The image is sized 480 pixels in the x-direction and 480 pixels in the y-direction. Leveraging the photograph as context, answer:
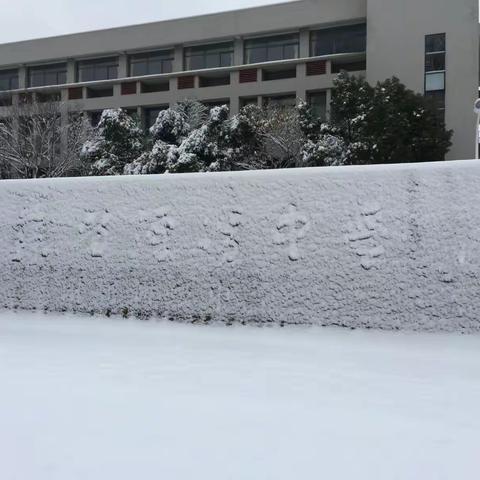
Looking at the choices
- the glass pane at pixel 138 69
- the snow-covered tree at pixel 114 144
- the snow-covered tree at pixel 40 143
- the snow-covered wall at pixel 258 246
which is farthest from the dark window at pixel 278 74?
the snow-covered wall at pixel 258 246

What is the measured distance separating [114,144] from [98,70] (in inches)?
463

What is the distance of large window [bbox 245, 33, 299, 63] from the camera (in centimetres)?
3133

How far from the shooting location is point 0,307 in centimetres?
830

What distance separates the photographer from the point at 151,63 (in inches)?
1367

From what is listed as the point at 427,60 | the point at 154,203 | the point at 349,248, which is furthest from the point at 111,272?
the point at 427,60

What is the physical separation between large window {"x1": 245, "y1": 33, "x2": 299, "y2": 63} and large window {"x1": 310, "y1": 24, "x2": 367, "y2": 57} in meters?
1.15

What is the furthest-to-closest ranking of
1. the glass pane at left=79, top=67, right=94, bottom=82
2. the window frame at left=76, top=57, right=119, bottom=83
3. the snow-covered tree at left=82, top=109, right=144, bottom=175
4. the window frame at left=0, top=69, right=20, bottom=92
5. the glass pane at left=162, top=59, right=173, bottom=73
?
the window frame at left=0, top=69, right=20, bottom=92
the glass pane at left=79, top=67, right=94, bottom=82
the window frame at left=76, top=57, right=119, bottom=83
the glass pane at left=162, top=59, right=173, bottom=73
the snow-covered tree at left=82, top=109, right=144, bottom=175

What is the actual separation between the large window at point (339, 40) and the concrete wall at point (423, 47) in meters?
1.70

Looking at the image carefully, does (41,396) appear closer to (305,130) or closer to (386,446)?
(386,446)

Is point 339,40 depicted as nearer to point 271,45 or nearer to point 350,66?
point 350,66

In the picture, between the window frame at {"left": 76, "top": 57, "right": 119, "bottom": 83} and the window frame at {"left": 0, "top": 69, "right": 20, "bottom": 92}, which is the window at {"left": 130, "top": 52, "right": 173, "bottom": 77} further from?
the window frame at {"left": 0, "top": 69, "right": 20, "bottom": 92}

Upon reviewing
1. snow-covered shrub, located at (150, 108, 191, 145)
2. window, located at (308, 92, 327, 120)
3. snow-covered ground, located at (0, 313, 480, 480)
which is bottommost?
snow-covered ground, located at (0, 313, 480, 480)

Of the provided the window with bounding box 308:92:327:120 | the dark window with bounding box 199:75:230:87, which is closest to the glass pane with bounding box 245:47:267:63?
the dark window with bounding box 199:75:230:87

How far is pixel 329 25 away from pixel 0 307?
1060 inches
